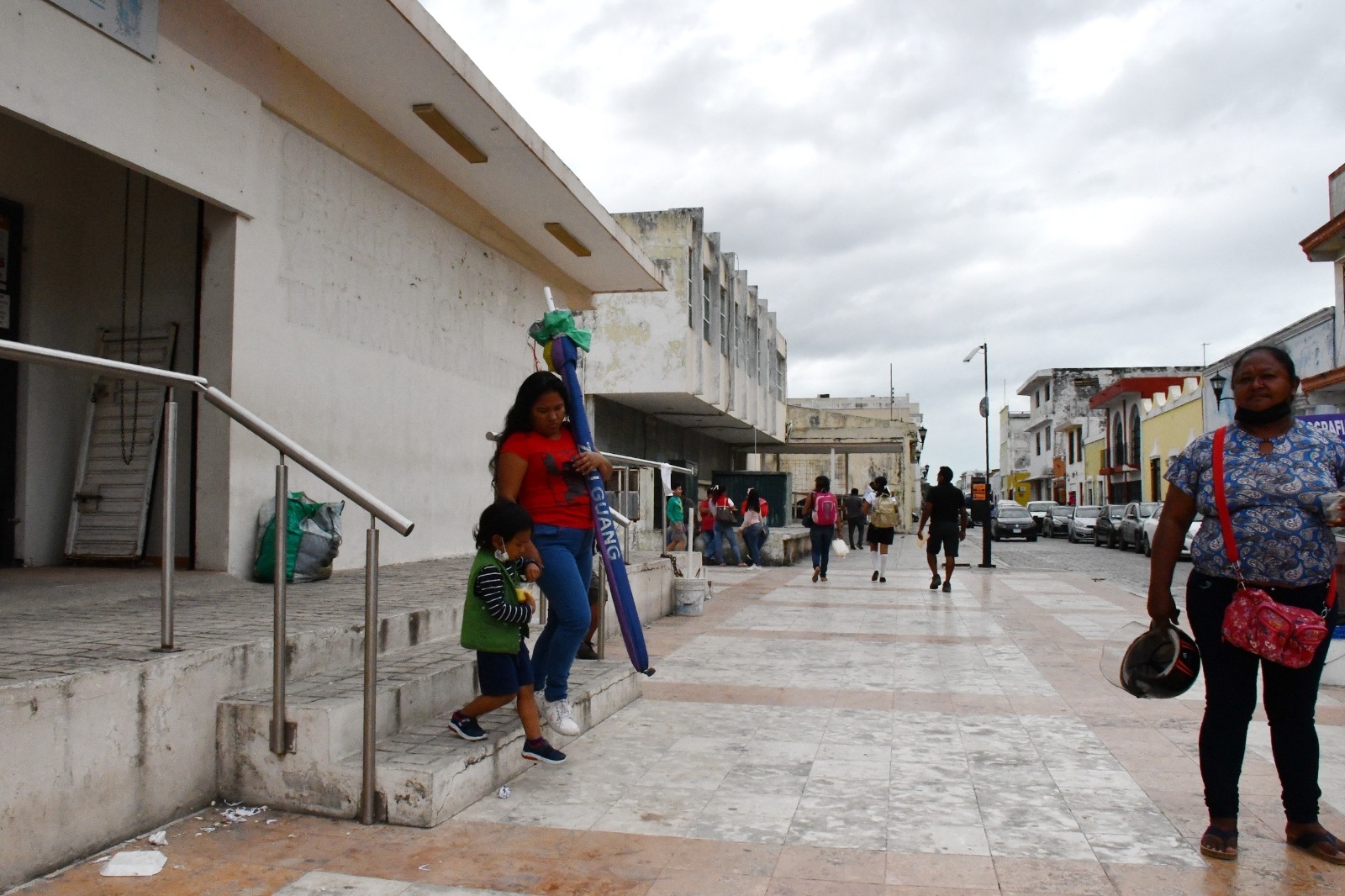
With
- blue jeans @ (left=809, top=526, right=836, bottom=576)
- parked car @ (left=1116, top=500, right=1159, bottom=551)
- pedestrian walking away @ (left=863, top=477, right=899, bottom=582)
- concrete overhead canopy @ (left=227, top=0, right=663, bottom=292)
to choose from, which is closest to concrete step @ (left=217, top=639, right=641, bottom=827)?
concrete overhead canopy @ (left=227, top=0, right=663, bottom=292)

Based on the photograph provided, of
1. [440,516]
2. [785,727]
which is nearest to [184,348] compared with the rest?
[440,516]

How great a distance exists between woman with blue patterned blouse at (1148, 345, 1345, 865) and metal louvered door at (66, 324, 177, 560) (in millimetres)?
6057

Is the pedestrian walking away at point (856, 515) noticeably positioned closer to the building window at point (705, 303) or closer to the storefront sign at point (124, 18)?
the building window at point (705, 303)

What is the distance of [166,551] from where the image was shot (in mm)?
3779

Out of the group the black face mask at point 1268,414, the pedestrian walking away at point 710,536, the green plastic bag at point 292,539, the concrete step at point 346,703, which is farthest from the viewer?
the pedestrian walking away at point 710,536

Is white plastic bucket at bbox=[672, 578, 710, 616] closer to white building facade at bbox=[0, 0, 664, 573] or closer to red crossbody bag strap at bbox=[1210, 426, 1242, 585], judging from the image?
white building facade at bbox=[0, 0, 664, 573]

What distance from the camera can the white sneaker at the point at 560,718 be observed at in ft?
14.8

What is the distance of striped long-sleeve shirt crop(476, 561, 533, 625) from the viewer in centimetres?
403

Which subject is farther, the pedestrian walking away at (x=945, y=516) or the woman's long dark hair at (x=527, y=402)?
the pedestrian walking away at (x=945, y=516)

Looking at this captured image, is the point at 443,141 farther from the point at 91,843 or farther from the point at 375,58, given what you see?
the point at 91,843

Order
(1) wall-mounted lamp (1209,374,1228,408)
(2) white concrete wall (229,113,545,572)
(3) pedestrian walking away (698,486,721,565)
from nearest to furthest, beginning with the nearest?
(2) white concrete wall (229,113,545,572)
(3) pedestrian walking away (698,486,721,565)
(1) wall-mounted lamp (1209,374,1228,408)

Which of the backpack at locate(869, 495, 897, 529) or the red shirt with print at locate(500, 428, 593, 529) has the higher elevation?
the red shirt with print at locate(500, 428, 593, 529)

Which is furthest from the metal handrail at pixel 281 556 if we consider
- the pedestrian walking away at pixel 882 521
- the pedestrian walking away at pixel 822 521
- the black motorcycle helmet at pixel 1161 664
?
the pedestrian walking away at pixel 882 521

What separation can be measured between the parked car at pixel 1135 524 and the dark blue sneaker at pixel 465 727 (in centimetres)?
2473
